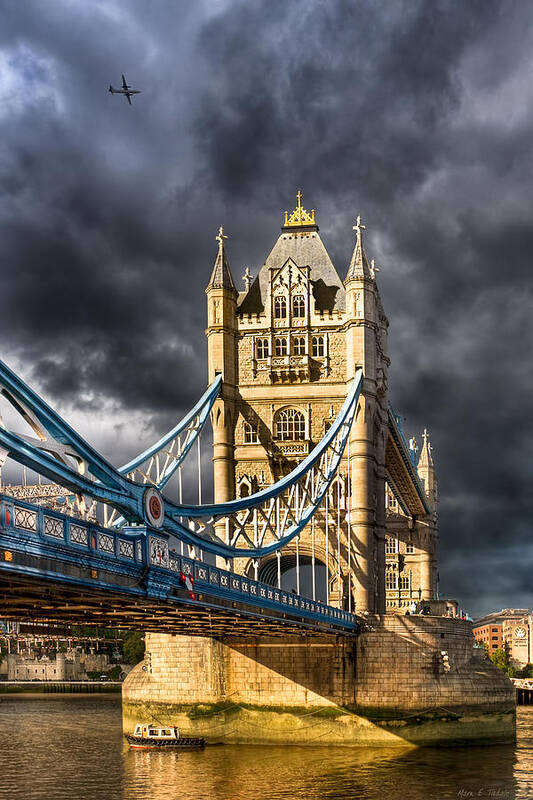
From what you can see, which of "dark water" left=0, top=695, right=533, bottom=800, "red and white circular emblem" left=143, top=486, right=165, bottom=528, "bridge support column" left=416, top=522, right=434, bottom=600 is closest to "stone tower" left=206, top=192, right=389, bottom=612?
"dark water" left=0, top=695, right=533, bottom=800

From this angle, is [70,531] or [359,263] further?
[359,263]

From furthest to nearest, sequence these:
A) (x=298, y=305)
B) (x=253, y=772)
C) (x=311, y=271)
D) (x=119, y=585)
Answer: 1. (x=311, y=271)
2. (x=298, y=305)
3. (x=253, y=772)
4. (x=119, y=585)

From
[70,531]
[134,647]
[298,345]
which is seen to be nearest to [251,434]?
[298,345]

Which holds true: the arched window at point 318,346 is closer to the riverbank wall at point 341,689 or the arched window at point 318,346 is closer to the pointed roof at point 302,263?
the pointed roof at point 302,263

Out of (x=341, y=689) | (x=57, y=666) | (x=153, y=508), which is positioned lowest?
(x=57, y=666)

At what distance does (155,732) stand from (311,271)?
94.7 feet

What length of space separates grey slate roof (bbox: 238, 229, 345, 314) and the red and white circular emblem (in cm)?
3485

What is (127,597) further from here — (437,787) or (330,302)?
(330,302)

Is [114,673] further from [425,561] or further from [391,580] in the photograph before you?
[425,561]

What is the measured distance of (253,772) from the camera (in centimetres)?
4588

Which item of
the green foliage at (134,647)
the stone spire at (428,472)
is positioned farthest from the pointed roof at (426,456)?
the green foliage at (134,647)

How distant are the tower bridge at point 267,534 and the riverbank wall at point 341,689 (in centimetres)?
10

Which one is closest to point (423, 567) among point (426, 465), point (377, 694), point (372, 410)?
point (426, 465)

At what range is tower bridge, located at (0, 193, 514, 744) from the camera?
3005 centimetres
